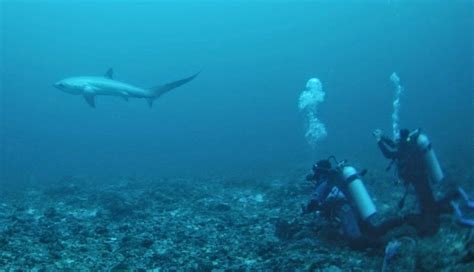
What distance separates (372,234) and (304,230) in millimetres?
1754

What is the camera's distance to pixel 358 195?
321 inches

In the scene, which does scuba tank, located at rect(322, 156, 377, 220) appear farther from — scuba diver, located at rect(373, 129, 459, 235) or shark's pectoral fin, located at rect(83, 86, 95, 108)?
A: shark's pectoral fin, located at rect(83, 86, 95, 108)

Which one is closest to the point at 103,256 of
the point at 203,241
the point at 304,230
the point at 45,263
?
the point at 45,263

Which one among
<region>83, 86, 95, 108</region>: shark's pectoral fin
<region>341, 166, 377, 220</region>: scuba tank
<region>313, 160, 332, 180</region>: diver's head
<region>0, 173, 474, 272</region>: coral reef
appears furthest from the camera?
<region>83, 86, 95, 108</region>: shark's pectoral fin

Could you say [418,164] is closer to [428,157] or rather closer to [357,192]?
[428,157]

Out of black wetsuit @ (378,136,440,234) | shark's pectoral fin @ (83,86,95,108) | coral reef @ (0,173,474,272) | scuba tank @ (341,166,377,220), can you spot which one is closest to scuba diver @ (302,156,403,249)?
scuba tank @ (341,166,377,220)

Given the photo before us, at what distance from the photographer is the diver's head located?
8.61 metres

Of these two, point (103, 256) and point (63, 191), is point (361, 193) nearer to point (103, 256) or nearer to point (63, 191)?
point (103, 256)

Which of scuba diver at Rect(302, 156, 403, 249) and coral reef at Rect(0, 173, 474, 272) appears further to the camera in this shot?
scuba diver at Rect(302, 156, 403, 249)

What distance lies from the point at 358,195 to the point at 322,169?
86 centimetres

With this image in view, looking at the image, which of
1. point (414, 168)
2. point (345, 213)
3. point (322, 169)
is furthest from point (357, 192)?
point (414, 168)

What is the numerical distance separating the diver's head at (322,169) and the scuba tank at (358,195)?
0.45m

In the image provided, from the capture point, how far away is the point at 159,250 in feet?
29.5

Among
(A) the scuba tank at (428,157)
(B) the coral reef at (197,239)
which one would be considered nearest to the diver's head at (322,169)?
(B) the coral reef at (197,239)
